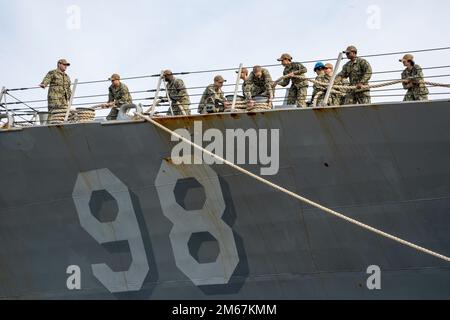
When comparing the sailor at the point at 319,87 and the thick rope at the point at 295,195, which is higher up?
the sailor at the point at 319,87

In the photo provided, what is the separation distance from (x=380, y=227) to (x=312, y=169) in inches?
50.1

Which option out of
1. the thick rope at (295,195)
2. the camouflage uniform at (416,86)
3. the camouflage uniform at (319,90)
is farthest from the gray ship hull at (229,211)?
the camouflage uniform at (319,90)

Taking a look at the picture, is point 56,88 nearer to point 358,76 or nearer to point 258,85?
point 258,85

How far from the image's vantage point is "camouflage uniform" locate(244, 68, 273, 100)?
13.4 m

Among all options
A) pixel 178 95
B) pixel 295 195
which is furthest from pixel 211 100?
pixel 295 195

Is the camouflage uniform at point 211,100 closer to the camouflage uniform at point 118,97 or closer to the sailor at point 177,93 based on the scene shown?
the sailor at point 177,93

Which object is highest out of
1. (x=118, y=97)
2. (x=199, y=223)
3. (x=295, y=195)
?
(x=118, y=97)

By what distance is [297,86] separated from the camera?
43.6 feet

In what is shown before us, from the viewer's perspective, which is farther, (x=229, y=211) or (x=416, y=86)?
(x=229, y=211)

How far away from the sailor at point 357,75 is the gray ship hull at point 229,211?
792 millimetres

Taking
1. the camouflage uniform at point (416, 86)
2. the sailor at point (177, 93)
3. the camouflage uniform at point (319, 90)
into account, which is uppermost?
the sailor at point (177, 93)

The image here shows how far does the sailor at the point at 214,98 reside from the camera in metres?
13.4

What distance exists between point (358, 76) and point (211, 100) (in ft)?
7.72
